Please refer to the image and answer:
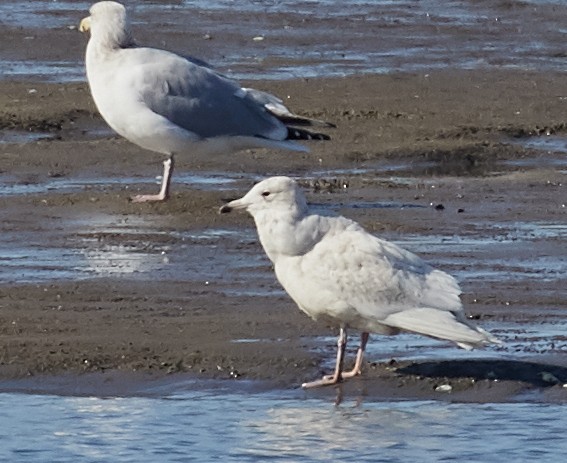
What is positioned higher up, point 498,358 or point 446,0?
point 446,0

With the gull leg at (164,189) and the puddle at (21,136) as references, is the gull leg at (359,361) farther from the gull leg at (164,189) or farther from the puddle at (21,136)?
the puddle at (21,136)

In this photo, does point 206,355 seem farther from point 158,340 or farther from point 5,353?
point 5,353

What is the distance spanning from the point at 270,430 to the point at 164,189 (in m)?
4.31

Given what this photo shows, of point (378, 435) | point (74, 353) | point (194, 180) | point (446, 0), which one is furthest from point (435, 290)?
point (446, 0)

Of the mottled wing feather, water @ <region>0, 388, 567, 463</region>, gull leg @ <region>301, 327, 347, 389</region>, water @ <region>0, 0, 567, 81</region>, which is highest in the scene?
water @ <region>0, 0, 567, 81</region>

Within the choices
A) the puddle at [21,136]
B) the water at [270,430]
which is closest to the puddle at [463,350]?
the water at [270,430]

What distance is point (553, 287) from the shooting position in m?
9.46

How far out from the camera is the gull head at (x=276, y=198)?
307 inches

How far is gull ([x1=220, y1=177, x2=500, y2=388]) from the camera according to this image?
7.68m

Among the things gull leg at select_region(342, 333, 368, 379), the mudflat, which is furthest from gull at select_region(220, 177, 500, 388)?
the mudflat

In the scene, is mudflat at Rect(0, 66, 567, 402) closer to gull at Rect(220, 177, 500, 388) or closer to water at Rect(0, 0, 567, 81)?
gull at Rect(220, 177, 500, 388)

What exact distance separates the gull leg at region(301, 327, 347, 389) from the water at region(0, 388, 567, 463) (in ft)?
0.29

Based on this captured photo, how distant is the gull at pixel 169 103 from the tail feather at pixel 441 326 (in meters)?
4.21

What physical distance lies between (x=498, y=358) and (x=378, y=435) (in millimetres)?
959
